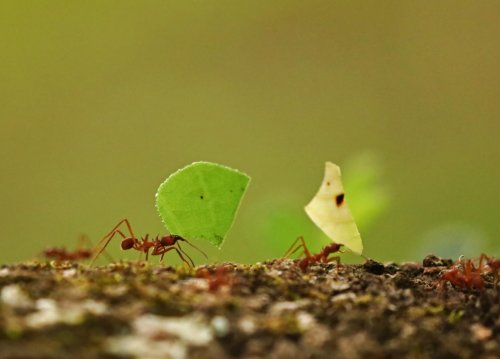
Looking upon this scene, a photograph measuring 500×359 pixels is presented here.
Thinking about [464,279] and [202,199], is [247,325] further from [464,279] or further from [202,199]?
[464,279]

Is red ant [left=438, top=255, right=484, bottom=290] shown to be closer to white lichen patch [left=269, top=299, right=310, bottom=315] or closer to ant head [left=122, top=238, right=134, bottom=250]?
white lichen patch [left=269, top=299, right=310, bottom=315]

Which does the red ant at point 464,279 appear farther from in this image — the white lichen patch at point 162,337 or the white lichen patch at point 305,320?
the white lichen patch at point 162,337

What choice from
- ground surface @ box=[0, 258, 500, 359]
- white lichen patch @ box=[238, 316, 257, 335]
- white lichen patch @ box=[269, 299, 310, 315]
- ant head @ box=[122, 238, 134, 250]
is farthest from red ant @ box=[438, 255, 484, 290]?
ant head @ box=[122, 238, 134, 250]

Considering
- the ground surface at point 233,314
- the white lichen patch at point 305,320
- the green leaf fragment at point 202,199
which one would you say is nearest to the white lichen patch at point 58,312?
the ground surface at point 233,314

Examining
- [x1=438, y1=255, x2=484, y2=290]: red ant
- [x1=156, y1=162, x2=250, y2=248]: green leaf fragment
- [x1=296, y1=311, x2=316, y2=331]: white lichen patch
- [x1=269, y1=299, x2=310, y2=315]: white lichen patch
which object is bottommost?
[x1=296, y1=311, x2=316, y2=331]: white lichen patch

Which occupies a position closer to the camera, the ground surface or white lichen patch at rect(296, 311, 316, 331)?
the ground surface

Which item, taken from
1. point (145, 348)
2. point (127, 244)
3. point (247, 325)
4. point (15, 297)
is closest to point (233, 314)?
point (247, 325)

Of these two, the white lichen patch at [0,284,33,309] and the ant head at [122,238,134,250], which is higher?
the ant head at [122,238,134,250]
